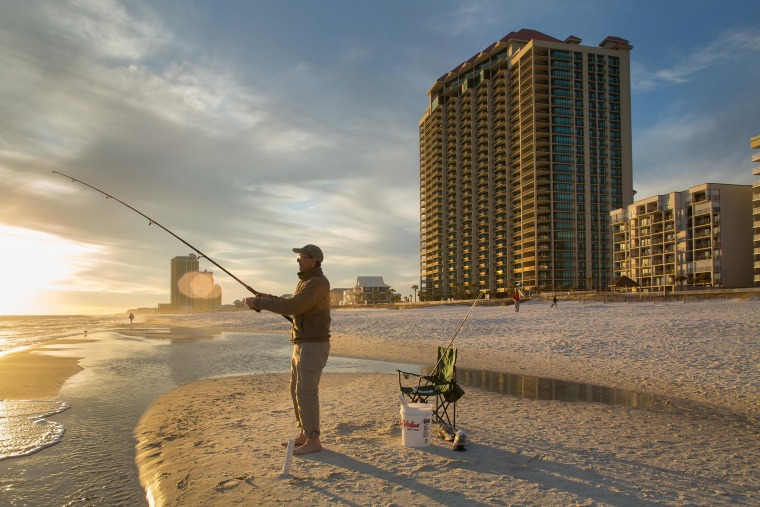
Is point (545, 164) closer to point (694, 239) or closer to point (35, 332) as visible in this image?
point (694, 239)

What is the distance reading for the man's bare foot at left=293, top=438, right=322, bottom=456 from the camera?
5.41 meters

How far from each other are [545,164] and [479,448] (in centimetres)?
10308

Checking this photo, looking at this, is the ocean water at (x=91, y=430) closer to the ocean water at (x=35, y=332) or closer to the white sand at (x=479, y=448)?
the white sand at (x=479, y=448)

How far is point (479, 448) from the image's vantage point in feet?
18.7

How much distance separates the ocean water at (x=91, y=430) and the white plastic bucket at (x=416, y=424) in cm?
263

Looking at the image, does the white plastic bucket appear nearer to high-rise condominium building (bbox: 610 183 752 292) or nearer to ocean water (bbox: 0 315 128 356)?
ocean water (bbox: 0 315 128 356)

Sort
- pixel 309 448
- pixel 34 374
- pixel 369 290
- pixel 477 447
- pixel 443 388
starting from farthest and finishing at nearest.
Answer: pixel 369 290 → pixel 34 374 → pixel 443 388 → pixel 477 447 → pixel 309 448

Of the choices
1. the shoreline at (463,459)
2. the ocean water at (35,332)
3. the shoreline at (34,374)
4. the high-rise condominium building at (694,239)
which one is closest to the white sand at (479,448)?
the shoreline at (463,459)

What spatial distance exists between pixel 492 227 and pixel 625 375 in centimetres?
10534

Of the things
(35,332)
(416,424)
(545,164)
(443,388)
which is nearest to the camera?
(416,424)

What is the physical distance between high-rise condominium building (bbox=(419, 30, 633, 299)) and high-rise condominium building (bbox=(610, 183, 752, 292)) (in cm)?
1203

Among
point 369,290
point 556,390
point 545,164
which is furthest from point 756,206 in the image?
point 369,290

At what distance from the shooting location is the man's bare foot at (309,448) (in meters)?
5.41

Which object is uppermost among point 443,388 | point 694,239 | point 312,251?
point 694,239
